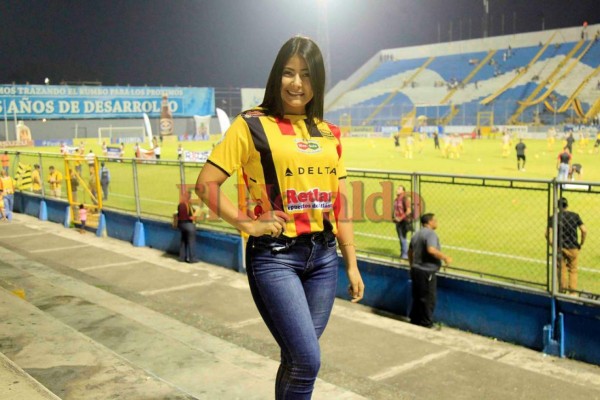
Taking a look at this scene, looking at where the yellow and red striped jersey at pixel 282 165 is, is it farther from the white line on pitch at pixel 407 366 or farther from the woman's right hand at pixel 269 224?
the white line on pitch at pixel 407 366

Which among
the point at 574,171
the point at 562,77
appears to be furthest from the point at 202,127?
the point at 574,171

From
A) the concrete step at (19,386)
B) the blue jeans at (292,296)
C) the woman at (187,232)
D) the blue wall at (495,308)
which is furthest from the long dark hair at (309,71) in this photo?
the woman at (187,232)

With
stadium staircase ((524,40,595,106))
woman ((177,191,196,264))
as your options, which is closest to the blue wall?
woman ((177,191,196,264))

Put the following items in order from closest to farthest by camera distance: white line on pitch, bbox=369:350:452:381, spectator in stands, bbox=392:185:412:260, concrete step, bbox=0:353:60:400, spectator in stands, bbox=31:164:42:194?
concrete step, bbox=0:353:60:400 → white line on pitch, bbox=369:350:452:381 → spectator in stands, bbox=392:185:412:260 → spectator in stands, bbox=31:164:42:194

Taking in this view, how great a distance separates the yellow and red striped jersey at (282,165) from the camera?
2525 millimetres

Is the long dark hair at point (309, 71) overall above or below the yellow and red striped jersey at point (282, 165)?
above

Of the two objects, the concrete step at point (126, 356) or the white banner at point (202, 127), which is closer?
the concrete step at point (126, 356)

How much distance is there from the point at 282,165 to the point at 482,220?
39.4ft

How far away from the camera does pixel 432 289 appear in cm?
793

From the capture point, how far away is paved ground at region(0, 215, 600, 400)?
3547mm

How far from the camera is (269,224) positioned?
2.46 meters

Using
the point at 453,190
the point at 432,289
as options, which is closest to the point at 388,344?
the point at 432,289

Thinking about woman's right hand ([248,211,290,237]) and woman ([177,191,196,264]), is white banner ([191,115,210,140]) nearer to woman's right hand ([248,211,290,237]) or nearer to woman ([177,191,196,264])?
woman ([177,191,196,264])

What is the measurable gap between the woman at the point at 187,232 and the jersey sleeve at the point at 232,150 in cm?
961
